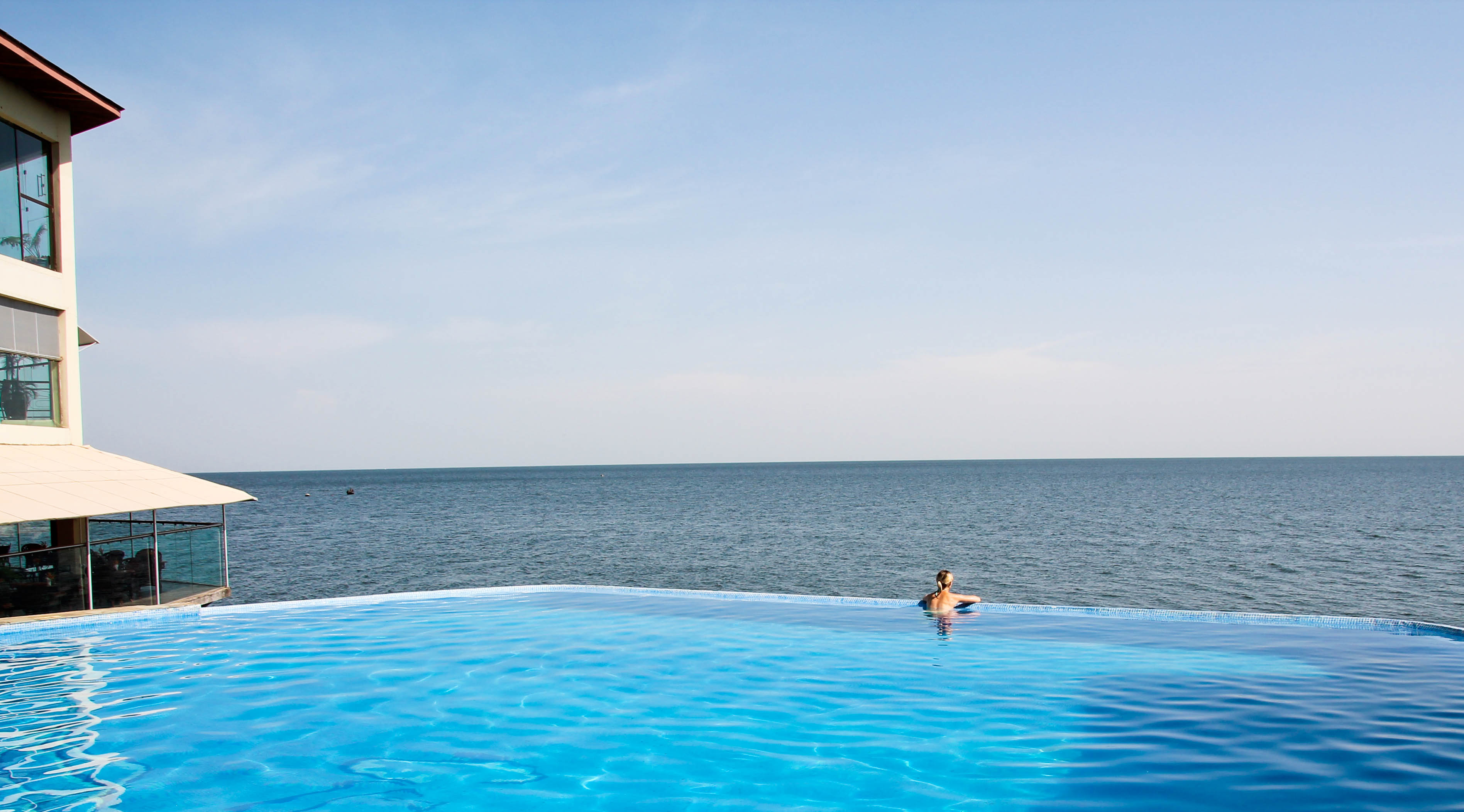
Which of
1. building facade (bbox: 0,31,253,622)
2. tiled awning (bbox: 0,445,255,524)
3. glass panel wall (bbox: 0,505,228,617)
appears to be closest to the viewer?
tiled awning (bbox: 0,445,255,524)

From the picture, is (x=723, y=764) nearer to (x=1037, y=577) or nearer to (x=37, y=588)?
(x=37, y=588)

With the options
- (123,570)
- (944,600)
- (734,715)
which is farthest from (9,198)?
(944,600)

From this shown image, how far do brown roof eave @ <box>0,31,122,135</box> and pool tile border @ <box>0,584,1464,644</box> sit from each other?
8885 millimetres

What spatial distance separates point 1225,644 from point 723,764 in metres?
7.80

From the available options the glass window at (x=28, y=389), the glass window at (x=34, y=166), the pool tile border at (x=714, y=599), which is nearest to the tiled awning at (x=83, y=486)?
the glass window at (x=28, y=389)

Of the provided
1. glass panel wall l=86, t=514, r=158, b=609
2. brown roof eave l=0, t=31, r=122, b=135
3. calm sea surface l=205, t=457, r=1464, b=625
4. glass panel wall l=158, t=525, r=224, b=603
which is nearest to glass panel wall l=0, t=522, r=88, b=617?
glass panel wall l=86, t=514, r=158, b=609

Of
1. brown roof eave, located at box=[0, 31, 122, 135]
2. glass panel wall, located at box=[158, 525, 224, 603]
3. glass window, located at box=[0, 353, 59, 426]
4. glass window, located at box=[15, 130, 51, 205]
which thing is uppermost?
brown roof eave, located at box=[0, 31, 122, 135]

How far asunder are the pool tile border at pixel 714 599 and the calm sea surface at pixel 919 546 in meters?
11.4

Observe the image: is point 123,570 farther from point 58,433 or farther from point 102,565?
point 58,433

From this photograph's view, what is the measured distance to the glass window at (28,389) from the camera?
1490 centimetres

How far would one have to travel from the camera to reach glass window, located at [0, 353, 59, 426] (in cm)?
1490

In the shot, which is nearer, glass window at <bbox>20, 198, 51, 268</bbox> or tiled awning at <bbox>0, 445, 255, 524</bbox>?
Result: tiled awning at <bbox>0, 445, 255, 524</bbox>

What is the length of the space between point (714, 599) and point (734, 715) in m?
7.11

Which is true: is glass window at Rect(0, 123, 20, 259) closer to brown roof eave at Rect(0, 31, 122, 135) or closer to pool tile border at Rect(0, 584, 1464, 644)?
brown roof eave at Rect(0, 31, 122, 135)
